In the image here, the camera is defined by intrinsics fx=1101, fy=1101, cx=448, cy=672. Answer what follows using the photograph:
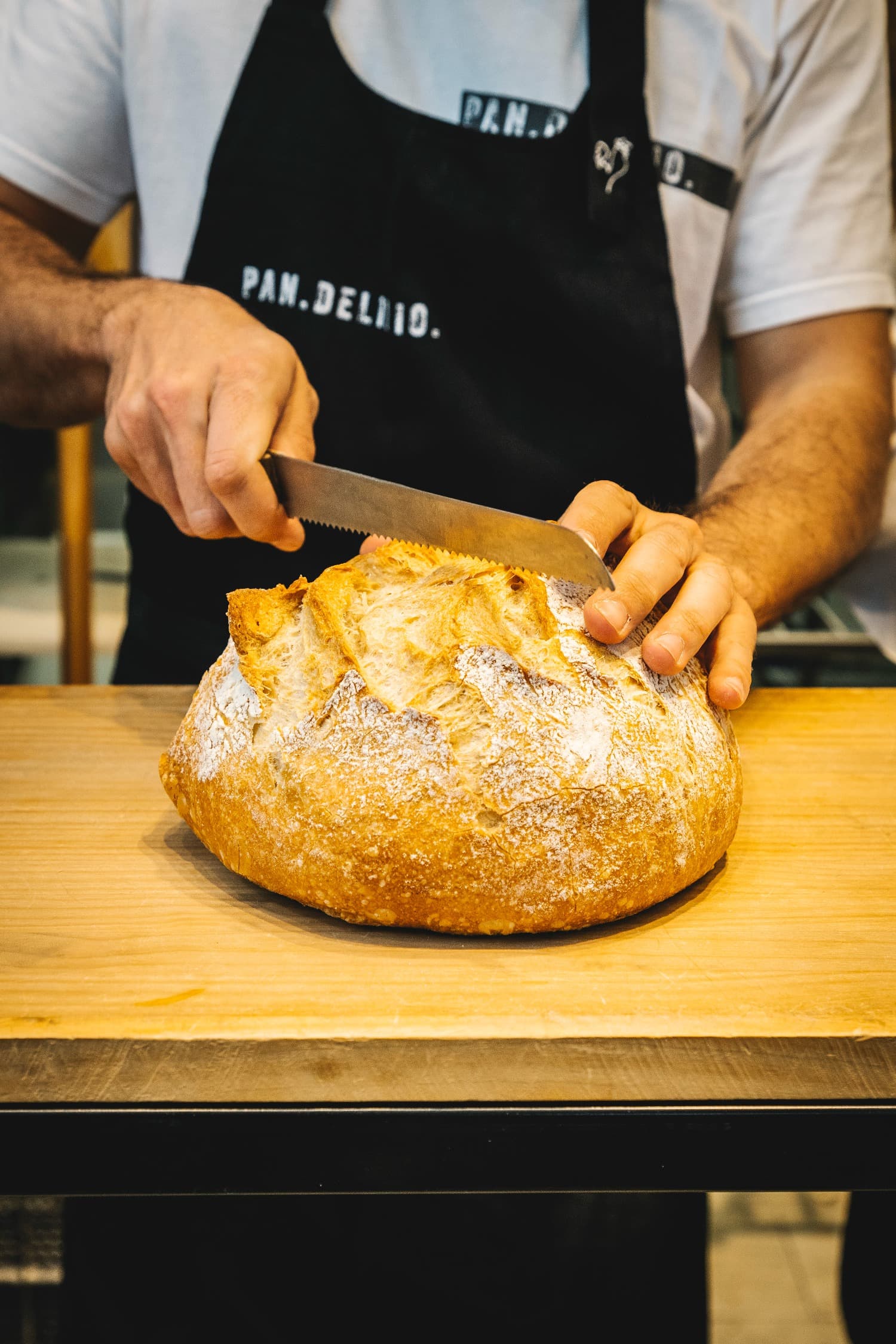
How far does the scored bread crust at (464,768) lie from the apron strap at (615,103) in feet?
2.53

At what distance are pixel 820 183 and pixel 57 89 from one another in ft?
4.03

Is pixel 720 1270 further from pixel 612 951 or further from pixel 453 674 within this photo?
pixel 453 674

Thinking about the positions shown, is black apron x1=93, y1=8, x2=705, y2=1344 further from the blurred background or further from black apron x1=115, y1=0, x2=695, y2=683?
the blurred background

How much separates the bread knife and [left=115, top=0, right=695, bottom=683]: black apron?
455 millimetres

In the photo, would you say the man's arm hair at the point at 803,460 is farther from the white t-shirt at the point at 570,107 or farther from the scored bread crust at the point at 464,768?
the scored bread crust at the point at 464,768

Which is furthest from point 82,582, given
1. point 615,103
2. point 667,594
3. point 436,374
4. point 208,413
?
point 667,594

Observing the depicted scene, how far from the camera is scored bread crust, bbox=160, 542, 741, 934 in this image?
1014 millimetres

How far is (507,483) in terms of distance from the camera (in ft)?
5.50

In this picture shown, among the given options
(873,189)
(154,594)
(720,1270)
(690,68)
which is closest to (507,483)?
(154,594)

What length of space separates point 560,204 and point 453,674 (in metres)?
0.91

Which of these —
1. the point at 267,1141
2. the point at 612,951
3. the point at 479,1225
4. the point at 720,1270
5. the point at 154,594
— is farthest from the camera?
the point at 720,1270

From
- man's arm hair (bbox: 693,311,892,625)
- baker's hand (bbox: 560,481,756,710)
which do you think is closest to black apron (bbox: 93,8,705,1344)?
man's arm hair (bbox: 693,311,892,625)

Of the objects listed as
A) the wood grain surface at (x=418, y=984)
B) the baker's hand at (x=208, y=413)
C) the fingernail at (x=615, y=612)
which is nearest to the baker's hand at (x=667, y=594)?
the fingernail at (x=615, y=612)

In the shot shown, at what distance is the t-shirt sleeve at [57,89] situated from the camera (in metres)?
1.69
